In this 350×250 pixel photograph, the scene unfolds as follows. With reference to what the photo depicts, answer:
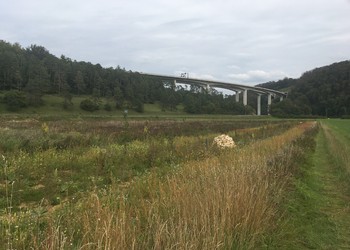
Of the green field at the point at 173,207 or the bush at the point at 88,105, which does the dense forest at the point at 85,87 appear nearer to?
the bush at the point at 88,105

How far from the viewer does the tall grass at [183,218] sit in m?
3.68

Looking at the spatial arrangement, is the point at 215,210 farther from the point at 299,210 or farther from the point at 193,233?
the point at 299,210

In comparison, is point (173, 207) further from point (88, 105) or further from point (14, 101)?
point (88, 105)

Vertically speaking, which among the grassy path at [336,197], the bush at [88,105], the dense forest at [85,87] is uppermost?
the dense forest at [85,87]

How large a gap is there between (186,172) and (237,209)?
84.7 inches

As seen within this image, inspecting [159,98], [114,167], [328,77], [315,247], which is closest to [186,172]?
[315,247]

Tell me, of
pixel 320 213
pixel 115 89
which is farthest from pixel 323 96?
pixel 320 213

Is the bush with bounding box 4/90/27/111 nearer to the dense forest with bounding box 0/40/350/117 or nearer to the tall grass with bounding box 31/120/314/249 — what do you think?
the dense forest with bounding box 0/40/350/117

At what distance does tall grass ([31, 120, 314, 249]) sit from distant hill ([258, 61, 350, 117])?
134566 mm

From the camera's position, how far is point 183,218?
445 cm

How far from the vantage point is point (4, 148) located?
44.0 feet

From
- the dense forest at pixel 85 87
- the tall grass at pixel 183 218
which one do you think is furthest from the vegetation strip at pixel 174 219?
the dense forest at pixel 85 87

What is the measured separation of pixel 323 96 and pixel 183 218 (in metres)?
164

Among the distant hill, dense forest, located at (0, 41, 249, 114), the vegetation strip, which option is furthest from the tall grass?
the distant hill
